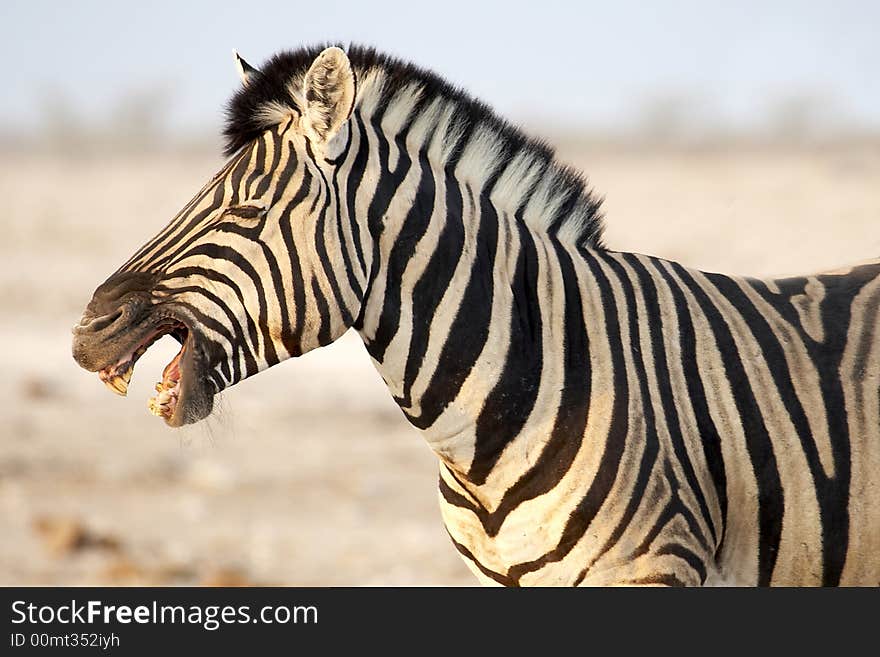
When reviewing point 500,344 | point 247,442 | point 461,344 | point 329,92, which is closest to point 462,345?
point 461,344

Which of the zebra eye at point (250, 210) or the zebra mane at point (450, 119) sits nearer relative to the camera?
the zebra eye at point (250, 210)

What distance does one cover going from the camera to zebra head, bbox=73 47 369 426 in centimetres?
334

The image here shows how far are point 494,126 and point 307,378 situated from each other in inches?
370

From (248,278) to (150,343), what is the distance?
1.08ft

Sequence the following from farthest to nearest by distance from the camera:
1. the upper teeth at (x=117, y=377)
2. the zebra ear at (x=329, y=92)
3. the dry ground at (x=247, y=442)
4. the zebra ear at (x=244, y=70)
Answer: the dry ground at (x=247, y=442), the zebra ear at (x=244, y=70), the upper teeth at (x=117, y=377), the zebra ear at (x=329, y=92)

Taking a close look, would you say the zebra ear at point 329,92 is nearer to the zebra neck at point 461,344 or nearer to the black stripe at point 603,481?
the zebra neck at point 461,344

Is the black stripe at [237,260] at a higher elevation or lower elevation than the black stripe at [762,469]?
higher

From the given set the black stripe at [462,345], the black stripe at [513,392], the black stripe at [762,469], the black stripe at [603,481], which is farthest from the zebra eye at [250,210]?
the black stripe at [762,469]

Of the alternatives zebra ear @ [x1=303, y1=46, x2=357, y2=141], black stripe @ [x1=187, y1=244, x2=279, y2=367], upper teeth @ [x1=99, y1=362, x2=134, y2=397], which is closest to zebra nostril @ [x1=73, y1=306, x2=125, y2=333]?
upper teeth @ [x1=99, y1=362, x2=134, y2=397]

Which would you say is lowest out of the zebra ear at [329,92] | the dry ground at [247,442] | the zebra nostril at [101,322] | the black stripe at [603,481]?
the black stripe at [603,481]

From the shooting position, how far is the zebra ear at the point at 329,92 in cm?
328

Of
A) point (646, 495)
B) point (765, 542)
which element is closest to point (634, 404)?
point (646, 495)

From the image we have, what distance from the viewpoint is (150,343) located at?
11.1ft

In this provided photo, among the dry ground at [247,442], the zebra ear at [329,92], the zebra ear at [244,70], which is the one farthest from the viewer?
the dry ground at [247,442]
